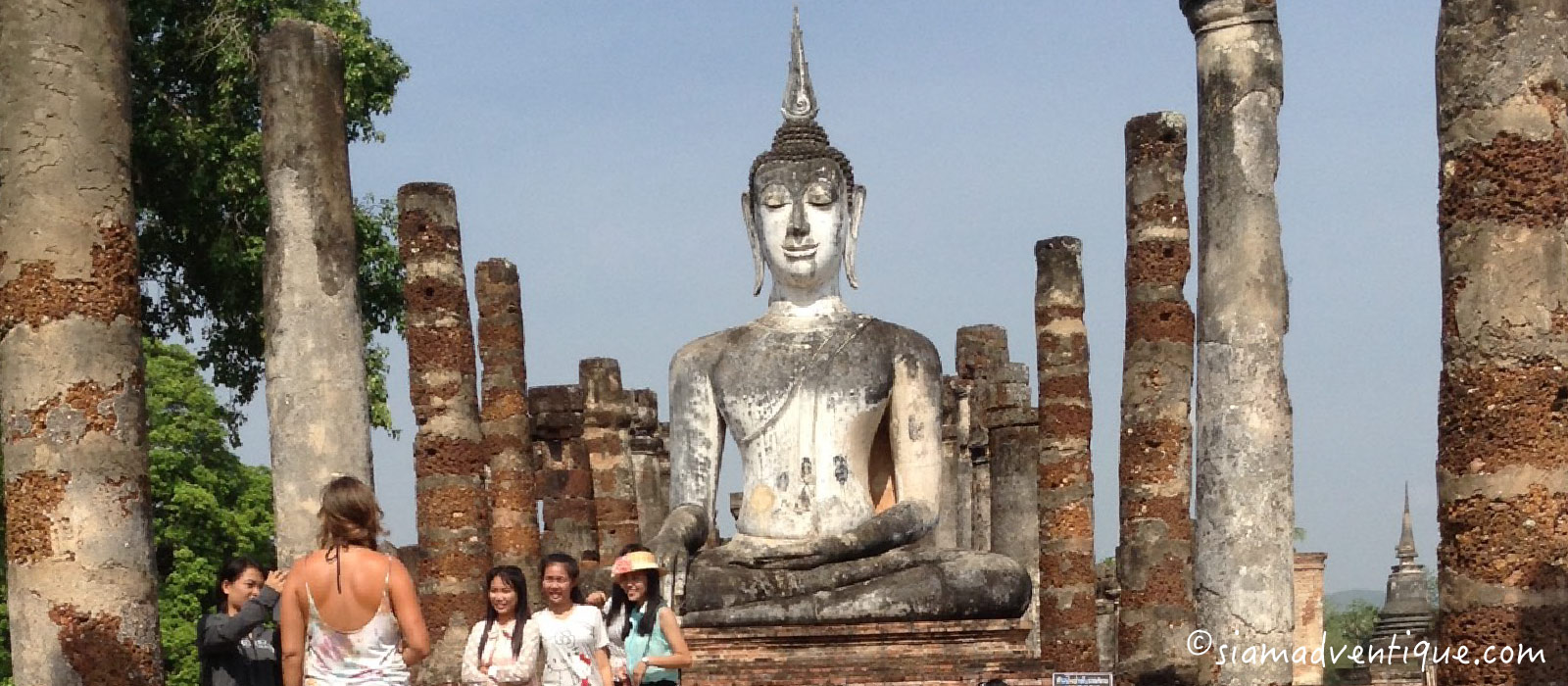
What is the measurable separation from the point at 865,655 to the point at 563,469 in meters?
14.5

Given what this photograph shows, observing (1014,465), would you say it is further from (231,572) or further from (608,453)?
(231,572)

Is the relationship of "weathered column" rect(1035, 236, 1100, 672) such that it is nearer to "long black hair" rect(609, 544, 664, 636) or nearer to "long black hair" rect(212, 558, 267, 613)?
"long black hair" rect(609, 544, 664, 636)

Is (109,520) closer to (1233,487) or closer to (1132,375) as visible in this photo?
(1233,487)

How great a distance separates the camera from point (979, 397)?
27016 mm

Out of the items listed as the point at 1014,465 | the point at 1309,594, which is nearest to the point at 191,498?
the point at 1014,465

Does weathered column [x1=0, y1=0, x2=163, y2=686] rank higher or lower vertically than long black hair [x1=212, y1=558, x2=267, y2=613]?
higher

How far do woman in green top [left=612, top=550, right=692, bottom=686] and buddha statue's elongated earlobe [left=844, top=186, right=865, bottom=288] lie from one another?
3.60m

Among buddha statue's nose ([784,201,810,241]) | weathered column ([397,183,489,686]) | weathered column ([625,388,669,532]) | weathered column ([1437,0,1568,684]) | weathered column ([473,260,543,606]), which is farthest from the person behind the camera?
weathered column ([625,388,669,532])

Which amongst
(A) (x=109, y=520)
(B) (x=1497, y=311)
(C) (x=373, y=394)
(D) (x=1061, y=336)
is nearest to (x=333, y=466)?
(A) (x=109, y=520)

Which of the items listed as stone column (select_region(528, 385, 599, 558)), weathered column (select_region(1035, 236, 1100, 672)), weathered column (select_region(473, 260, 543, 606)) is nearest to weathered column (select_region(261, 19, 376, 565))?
weathered column (select_region(473, 260, 543, 606))

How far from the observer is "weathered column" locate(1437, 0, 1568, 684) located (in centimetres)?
952

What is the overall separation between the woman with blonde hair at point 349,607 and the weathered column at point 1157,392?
10.0 metres

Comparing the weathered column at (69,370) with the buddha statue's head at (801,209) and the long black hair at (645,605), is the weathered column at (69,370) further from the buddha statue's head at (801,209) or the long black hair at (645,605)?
the buddha statue's head at (801,209)

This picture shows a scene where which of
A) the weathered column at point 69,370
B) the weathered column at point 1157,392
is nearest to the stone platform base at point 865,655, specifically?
the weathered column at point 69,370
